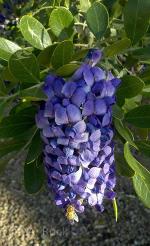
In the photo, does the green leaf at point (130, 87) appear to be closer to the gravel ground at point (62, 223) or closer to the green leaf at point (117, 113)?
the green leaf at point (117, 113)

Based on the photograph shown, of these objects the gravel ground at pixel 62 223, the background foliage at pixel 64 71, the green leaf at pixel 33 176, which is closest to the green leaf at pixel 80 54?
the background foliage at pixel 64 71

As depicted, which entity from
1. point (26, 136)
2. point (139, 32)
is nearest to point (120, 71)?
point (139, 32)

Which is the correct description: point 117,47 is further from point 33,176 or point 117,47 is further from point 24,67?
Answer: point 33,176

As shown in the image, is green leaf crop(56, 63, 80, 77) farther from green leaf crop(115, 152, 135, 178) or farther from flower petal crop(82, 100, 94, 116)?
green leaf crop(115, 152, 135, 178)

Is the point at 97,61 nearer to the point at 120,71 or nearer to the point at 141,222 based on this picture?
the point at 120,71

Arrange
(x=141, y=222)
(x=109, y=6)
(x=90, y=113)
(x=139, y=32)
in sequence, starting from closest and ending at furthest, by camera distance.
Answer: (x=90, y=113)
(x=139, y=32)
(x=109, y=6)
(x=141, y=222)

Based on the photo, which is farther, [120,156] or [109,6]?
[109,6]
